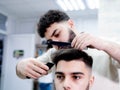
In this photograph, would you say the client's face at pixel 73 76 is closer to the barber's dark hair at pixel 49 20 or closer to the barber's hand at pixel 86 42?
the barber's hand at pixel 86 42

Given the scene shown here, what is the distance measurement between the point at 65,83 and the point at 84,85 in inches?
5.6

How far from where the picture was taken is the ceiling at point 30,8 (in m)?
4.91

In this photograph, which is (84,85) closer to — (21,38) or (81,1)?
(81,1)

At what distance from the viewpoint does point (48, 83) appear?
530 centimetres

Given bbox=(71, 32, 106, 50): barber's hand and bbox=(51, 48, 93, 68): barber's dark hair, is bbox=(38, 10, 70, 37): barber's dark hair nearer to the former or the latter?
bbox=(51, 48, 93, 68): barber's dark hair

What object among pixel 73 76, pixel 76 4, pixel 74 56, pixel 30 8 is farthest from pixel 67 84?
pixel 30 8

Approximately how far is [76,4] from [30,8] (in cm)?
132

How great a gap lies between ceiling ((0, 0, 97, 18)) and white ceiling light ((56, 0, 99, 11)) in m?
0.18

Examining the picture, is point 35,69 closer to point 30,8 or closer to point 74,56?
point 74,56

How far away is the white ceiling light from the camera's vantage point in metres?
4.59

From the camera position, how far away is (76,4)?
15.9 ft

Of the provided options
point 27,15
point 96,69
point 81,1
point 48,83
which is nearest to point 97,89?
point 96,69

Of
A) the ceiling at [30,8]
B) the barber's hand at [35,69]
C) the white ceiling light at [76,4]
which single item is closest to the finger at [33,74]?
the barber's hand at [35,69]

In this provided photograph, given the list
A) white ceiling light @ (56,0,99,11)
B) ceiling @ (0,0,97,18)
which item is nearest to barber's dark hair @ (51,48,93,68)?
white ceiling light @ (56,0,99,11)
